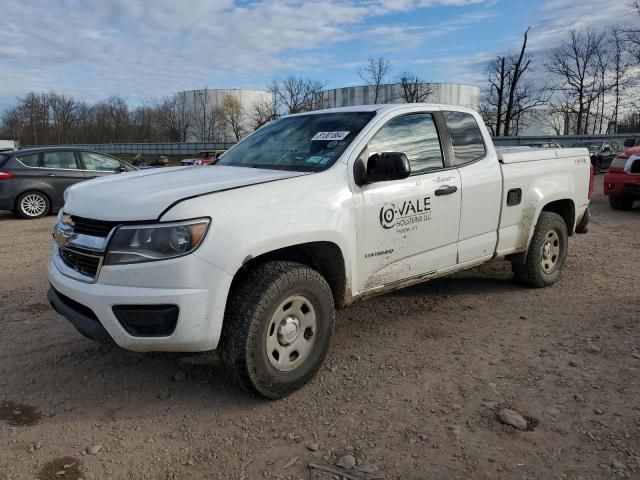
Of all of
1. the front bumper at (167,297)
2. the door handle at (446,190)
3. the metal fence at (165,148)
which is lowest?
the front bumper at (167,297)

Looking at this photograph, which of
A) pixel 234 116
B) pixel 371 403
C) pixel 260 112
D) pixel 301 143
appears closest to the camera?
pixel 371 403

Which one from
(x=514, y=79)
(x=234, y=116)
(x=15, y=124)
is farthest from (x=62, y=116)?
(x=514, y=79)

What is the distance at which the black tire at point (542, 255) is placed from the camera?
204 inches

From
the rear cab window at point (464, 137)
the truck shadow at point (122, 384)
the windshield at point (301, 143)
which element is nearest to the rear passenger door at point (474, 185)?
the rear cab window at point (464, 137)

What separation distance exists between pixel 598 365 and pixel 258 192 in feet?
8.77

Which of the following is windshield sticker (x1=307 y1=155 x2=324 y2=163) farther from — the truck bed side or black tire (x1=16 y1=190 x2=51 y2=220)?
black tire (x1=16 y1=190 x2=51 y2=220)

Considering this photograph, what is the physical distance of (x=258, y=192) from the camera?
305 cm

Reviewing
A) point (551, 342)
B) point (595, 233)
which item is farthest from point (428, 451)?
point (595, 233)

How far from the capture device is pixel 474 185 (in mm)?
4367

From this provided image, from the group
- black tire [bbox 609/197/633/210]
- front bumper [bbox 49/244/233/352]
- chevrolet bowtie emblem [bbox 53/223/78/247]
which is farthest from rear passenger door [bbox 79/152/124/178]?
black tire [bbox 609/197/633/210]

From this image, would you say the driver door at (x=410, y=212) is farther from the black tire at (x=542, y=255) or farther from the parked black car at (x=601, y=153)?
the parked black car at (x=601, y=153)

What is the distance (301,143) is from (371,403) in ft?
6.57

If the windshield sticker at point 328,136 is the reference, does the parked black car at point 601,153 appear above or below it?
above

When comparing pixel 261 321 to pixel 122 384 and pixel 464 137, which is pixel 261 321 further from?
pixel 464 137
